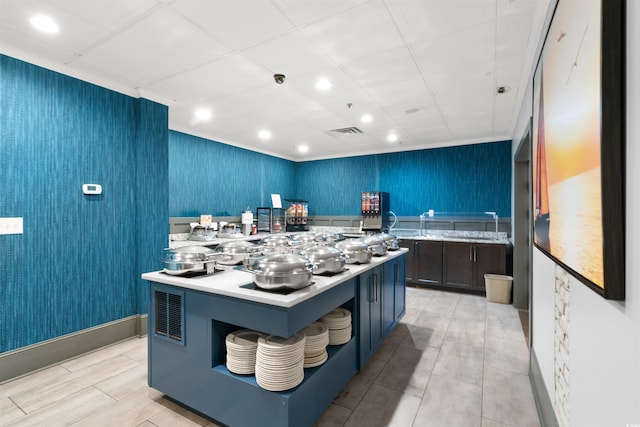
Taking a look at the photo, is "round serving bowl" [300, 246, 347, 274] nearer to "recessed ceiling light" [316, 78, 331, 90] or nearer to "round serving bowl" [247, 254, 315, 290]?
"round serving bowl" [247, 254, 315, 290]

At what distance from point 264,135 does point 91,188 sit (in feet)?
10.1

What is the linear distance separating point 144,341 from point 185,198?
2.58 meters

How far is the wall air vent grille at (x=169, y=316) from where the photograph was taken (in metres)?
2.04

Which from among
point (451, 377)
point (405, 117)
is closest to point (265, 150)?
point (405, 117)

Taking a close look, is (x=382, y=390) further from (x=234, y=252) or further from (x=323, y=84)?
(x=323, y=84)

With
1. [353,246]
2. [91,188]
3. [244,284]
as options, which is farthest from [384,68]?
[91,188]

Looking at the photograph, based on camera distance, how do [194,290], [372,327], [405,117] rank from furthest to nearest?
[405,117] → [372,327] → [194,290]

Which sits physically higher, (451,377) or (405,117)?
(405,117)

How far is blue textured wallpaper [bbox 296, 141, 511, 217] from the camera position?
5570 millimetres

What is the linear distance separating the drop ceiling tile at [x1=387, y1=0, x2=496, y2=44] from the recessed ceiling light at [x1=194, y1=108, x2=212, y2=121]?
2.97 metres

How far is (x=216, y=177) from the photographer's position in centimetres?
575

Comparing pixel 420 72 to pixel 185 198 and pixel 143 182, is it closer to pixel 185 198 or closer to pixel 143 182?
pixel 143 182

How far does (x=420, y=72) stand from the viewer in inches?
119

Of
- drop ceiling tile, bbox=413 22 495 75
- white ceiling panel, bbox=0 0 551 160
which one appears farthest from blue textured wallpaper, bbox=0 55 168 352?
drop ceiling tile, bbox=413 22 495 75
